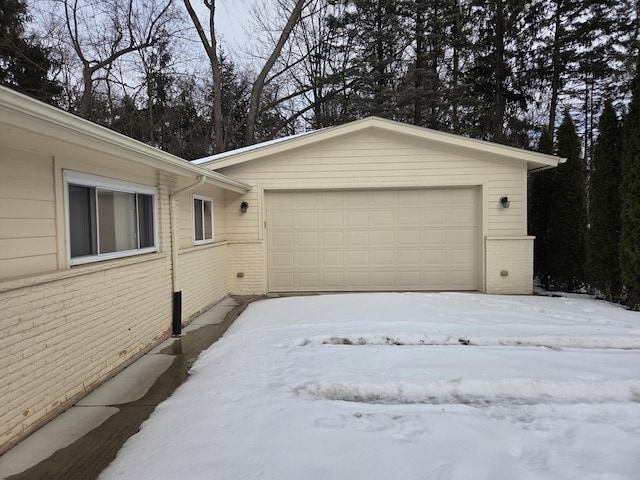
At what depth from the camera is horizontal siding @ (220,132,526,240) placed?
8562 millimetres

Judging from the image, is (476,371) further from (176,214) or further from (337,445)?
(176,214)

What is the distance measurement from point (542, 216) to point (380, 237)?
171 inches

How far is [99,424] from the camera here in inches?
126

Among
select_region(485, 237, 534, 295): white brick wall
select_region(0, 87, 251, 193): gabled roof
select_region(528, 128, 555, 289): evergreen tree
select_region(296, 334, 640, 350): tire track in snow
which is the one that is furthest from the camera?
select_region(528, 128, 555, 289): evergreen tree

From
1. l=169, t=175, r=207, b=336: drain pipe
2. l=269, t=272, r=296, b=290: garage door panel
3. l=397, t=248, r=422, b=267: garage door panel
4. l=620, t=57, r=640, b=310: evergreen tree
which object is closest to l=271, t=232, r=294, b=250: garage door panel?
l=269, t=272, r=296, b=290: garage door panel

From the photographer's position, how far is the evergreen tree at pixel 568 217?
915 cm

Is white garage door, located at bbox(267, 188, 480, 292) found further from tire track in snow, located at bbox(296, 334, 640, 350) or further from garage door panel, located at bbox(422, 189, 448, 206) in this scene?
tire track in snow, located at bbox(296, 334, 640, 350)

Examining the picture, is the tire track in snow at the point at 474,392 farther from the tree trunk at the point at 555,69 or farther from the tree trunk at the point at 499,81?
the tree trunk at the point at 555,69

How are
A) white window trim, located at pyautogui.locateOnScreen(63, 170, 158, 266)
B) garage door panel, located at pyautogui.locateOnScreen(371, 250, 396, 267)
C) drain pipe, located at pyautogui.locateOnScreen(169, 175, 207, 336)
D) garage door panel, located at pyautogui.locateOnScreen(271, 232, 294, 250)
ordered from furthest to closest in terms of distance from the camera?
garage door panel, located at pyautogui.locateOnScreen(271, 232, 294, 250), garage door panel, located at pyautogui.locateOnScreen(371, 250, 396, 267), drain pipe, located at pyautogui.locateOnScreen(169, 175, 207, 336), white window trim, located at pyautogui.locateOnScreen(63, 170, 158, 266)

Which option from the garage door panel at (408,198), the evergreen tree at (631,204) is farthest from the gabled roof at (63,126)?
the evergreen tree at (631,204)

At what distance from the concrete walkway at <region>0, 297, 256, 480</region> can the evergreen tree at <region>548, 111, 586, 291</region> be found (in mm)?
8249

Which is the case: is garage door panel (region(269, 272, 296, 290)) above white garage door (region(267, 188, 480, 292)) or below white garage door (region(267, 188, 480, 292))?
below

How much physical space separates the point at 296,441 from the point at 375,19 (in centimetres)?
1825

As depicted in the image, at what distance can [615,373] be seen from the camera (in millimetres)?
3844
